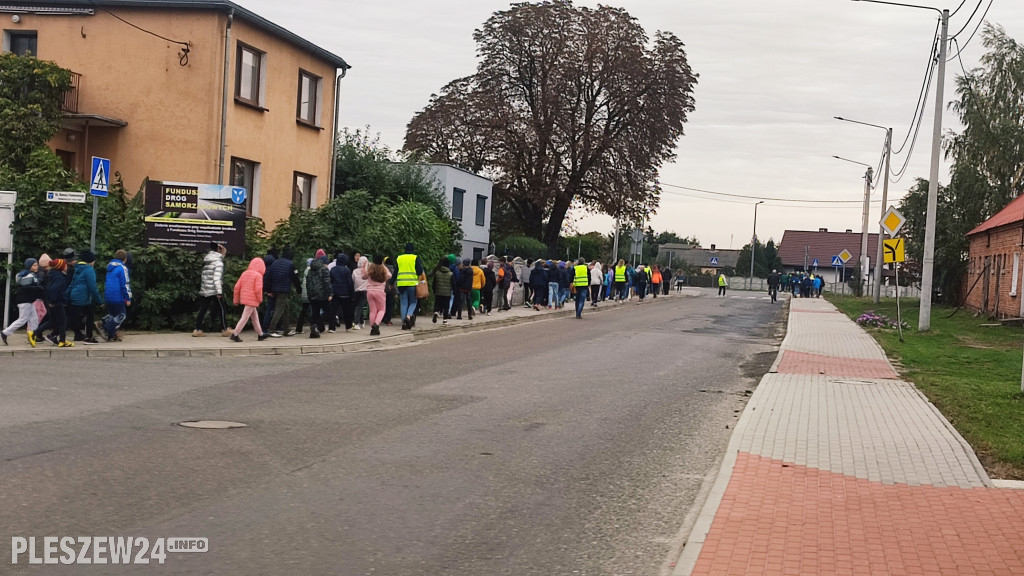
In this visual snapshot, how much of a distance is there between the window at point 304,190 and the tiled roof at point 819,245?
82270 mm

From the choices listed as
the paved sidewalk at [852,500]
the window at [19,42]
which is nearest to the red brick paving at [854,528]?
the paved sidewalk at [852,500]

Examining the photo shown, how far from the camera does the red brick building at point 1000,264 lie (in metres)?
31.3

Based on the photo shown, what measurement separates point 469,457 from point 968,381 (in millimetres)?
9812

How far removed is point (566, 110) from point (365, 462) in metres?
41.8

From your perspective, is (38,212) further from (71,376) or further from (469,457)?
(469,457)

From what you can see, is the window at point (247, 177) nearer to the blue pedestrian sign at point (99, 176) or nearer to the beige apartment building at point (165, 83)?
the beige apartment building at point (165, 83)

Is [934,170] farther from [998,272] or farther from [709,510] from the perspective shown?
[709,510]

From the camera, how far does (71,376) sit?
12.7 m

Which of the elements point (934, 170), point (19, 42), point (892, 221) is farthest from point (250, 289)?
point (934, 170)

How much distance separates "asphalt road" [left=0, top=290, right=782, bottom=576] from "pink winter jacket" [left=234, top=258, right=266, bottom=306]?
6.95 feet

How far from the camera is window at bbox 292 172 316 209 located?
29031 mm

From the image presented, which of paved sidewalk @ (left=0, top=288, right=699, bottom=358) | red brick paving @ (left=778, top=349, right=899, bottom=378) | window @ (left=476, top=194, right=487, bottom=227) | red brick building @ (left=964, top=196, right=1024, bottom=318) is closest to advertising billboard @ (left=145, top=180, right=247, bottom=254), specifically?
paved sidewalk @ (left=0, top=288, right=699, bottom=358)

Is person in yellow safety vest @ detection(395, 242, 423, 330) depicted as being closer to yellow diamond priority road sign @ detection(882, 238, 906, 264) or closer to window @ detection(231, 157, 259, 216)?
window @ detection(231, 157, 259, 216)

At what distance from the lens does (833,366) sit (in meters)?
17.4
